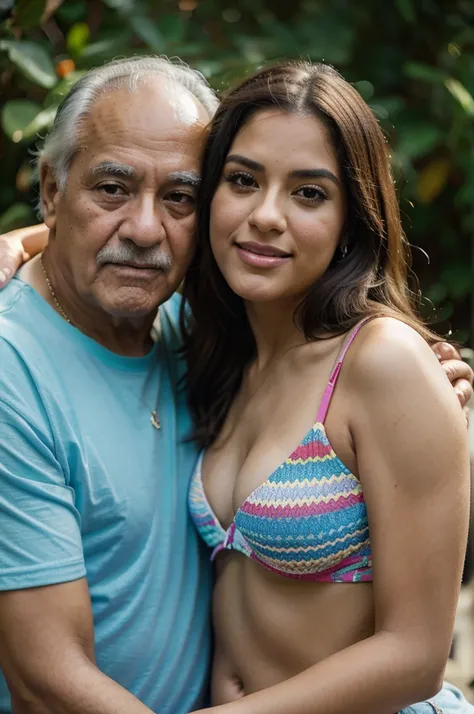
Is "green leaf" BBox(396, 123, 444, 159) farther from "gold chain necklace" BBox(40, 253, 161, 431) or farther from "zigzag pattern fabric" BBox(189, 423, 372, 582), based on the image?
"zigzag pattern fabric" BBox(189, 423, 372, 582)

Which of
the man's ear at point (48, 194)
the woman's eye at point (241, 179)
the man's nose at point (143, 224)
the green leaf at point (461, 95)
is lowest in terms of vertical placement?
the man's ear at point (48, 194)

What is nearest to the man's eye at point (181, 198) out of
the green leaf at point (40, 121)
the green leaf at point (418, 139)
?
the green leaf at point (40, 121)

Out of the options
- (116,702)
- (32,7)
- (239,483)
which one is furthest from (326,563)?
(32,7)

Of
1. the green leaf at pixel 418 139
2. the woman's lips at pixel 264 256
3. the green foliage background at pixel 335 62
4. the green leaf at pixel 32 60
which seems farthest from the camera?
the green leaf at pixel 418 139

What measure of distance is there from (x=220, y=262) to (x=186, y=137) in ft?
1.02

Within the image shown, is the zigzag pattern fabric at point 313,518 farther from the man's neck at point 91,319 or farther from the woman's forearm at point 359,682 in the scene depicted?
the man's neck at point 91,319

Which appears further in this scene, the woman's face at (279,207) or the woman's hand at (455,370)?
the woman's hand at (455,370)

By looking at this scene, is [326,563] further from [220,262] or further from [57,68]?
[57,68]

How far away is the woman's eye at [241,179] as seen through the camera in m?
2.14

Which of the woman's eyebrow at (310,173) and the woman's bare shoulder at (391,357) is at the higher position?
the woman's eyebrow at (310,173)

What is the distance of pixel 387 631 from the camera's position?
1.88 metres

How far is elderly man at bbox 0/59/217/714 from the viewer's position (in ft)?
6.53

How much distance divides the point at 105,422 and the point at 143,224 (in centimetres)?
45

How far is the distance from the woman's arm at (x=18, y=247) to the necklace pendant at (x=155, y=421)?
0.46 m
